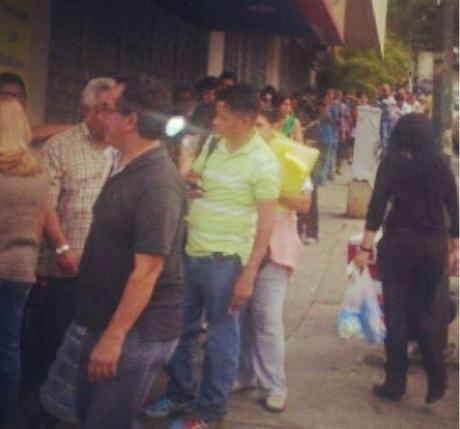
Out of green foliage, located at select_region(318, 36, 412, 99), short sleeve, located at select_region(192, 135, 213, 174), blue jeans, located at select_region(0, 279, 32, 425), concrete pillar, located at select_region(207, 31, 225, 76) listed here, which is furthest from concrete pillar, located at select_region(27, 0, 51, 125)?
green foliage, located at select_region(318, 36, 412, 99)

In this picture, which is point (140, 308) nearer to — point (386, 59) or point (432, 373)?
point (432, 373)

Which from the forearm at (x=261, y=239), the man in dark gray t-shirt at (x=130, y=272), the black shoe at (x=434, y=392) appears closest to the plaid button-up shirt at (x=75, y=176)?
the forearm at (x=261, y=239)

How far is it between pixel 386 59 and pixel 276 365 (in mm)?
24519

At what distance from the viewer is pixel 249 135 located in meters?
4.84

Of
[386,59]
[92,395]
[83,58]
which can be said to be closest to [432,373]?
[92,395]

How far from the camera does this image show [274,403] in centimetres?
539

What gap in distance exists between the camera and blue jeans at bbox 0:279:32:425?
4.25 meters

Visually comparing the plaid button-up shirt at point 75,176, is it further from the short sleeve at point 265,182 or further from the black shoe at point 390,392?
the black shoe at point 390,392

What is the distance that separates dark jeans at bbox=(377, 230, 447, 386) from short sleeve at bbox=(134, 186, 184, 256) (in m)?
2.56

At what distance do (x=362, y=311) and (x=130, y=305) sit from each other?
10.8 feet

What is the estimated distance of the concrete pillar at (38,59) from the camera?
6.87 m

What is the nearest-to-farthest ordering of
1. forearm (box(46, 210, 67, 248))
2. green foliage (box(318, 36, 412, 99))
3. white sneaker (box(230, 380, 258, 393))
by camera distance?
forearm (box(46, 210, 67, 248)) → white sneaker (box(230, 380, 258, 393)) → green foliage (box(318, 36, 412, 99))

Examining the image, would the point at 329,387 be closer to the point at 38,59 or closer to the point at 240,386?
the point at 240,386

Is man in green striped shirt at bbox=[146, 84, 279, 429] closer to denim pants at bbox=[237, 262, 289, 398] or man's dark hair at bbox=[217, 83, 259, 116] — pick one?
man's dark hair at bbox=[217, 83, 259, 116]
